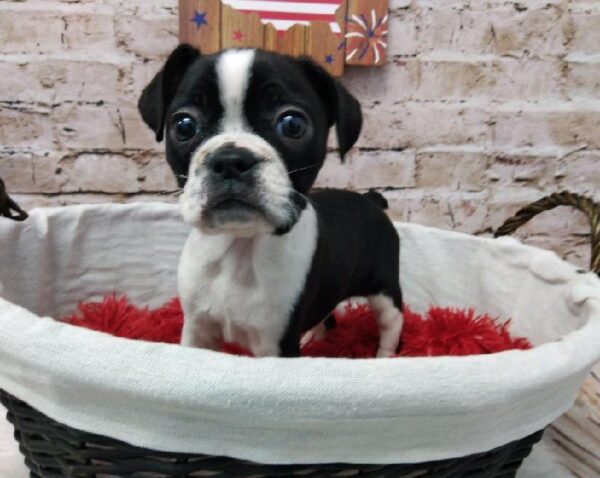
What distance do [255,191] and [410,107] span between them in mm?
1006

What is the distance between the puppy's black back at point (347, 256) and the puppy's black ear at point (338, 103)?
0.60 ft

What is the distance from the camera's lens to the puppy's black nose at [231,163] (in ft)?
2.74

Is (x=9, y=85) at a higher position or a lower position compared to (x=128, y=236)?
higher

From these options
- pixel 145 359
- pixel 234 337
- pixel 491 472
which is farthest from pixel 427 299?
pixel 145 359

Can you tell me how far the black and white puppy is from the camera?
0.86m

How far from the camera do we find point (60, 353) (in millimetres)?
682

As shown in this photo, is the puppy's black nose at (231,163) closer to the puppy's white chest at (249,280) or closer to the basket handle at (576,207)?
the puppy's white chest at (249,280)

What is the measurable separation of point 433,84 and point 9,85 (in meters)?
1.08

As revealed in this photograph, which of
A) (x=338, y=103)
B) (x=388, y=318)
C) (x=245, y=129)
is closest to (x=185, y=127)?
(x=245, y=129)

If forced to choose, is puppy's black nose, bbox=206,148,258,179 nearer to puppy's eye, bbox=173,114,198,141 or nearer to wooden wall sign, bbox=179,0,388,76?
puppy's eye, bbox=173,114,198,141

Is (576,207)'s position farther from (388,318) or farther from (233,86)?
(233,86)

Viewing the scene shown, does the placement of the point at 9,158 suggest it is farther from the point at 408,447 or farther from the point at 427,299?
the point at 408,447

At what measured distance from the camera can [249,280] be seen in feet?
3.41

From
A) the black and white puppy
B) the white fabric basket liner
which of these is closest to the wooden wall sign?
the black and white puppy
